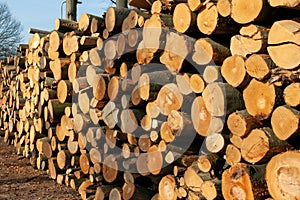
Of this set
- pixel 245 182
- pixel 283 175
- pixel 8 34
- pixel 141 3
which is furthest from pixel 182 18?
pixel 8 34

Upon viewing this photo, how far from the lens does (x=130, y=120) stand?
4.37 meters

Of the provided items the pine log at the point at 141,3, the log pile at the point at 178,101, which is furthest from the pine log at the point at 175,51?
the pine log at the point at 141,3

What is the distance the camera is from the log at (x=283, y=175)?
276cm

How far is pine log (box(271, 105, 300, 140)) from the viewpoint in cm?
276

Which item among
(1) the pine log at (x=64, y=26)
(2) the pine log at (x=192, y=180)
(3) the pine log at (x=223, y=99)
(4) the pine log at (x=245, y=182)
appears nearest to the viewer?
(4) the pine log at (x=245, y=182)

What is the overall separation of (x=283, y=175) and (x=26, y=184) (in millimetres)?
3932

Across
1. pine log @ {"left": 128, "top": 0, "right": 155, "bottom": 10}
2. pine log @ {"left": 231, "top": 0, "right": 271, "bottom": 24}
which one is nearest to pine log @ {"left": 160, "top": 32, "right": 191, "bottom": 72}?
pine log @ {"left": 231, "top": 0, "right": 271, "bottom": 24}

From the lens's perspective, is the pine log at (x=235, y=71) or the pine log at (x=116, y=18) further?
the pine log at (x=116, y=18)

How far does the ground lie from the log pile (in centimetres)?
18

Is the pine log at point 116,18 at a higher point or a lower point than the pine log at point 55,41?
higher

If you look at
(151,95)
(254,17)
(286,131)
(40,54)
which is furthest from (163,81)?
(40,54)

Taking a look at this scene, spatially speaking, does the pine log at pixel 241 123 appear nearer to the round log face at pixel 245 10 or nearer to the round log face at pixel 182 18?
the round log face at pixel 245 10

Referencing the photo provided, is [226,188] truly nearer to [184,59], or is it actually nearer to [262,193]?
[262,193]

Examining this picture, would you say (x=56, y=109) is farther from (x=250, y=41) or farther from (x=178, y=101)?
(x=250, y=41)
